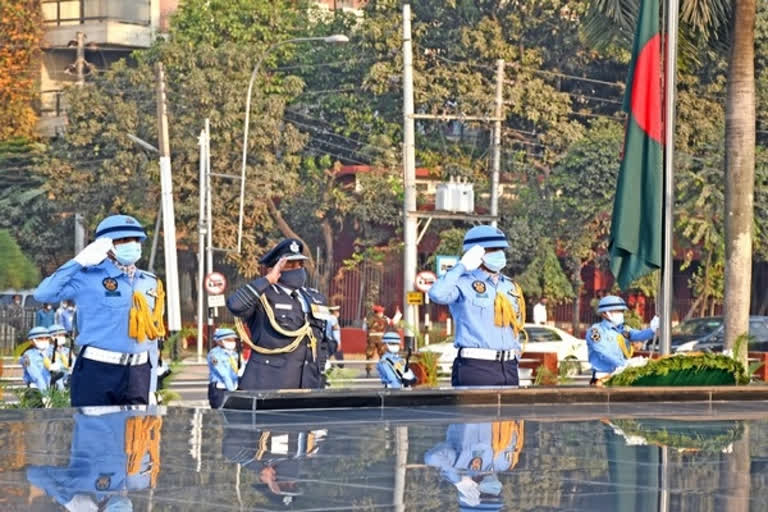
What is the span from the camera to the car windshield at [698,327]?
38.2m

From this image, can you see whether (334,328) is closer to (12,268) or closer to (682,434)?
(682,434)

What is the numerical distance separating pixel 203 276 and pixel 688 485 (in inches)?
1521

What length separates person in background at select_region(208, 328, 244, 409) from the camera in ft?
58.2

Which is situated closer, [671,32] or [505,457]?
[505,457]

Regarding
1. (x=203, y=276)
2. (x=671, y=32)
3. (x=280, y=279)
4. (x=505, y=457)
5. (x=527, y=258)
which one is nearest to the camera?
(x=505, y=457)

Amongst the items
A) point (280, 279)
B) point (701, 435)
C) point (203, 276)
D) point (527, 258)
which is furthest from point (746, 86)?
point (527, 258)

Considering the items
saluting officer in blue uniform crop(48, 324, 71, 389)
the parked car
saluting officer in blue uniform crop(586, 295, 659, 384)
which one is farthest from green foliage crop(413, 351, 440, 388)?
the parked car

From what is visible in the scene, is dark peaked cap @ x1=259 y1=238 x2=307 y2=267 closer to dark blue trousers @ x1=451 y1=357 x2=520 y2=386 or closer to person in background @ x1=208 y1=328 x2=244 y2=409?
dark blue trousers @ x1=451 y1=357 x2=520 y2=386

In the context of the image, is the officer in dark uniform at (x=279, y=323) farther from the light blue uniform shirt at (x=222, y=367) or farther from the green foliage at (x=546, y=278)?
the green foliage at (x=546, y=278)

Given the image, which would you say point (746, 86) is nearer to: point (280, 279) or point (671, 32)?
point (671, 32)

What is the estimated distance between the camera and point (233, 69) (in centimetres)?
5138

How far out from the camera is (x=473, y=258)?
1235 cm

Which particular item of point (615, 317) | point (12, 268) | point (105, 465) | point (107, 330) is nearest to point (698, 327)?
point (12, 268)

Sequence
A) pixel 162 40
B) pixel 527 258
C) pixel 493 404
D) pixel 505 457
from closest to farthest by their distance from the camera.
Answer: pixel 505 457, pixel 493 404, pixel 527 258, pixel 162 40
